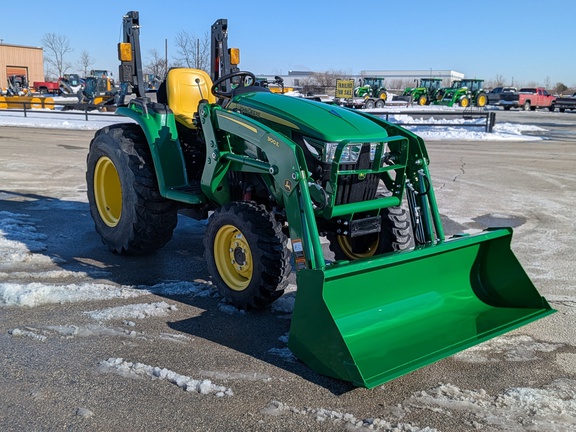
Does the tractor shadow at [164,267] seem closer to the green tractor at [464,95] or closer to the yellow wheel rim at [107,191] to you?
the yellow wheel rim at [107,191]

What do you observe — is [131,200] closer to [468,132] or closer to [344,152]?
[344,152]

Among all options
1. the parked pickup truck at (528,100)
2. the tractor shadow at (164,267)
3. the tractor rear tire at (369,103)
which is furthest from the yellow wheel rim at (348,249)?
the parked pickup truck at (528,100)

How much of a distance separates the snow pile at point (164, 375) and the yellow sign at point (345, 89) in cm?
2680

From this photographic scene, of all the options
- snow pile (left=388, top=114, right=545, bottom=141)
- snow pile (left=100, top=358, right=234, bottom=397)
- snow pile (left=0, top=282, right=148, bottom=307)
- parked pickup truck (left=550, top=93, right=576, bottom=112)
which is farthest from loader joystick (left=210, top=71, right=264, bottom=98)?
parked pickup truck (left=550, top=93, right=576, bottom=112)

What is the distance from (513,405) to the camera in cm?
313

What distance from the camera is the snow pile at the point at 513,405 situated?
295cm

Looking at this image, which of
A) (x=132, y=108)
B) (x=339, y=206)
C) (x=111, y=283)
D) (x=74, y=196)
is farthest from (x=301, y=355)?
(x=74, y=196)

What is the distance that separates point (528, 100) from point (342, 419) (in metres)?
Result: 44.3

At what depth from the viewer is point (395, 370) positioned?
10.4 ft

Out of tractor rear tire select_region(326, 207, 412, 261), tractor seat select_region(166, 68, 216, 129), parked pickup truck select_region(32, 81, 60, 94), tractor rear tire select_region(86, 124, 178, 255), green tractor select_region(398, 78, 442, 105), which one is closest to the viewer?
tractor rear tire select_region(326, 207, 412, 261)

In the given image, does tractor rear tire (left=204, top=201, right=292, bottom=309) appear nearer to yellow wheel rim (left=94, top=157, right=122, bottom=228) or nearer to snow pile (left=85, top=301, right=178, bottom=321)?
snow pile (left=85, top=301, right=178, bottom=321)

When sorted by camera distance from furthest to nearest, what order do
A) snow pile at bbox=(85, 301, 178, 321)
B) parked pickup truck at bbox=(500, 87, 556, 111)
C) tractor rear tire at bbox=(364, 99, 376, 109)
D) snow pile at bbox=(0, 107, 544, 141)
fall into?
parked pickup truck at bbox=(500, 87, 556, 111), tractor rear tire at bbox=(364, 99, 376, 109), snow pile at bbox=(0, 107, 544, 141), snow pile at bbox=(85, 301, 178, 321)

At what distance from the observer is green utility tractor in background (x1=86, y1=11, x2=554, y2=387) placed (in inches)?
138

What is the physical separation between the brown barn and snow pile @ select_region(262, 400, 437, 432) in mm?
65394
